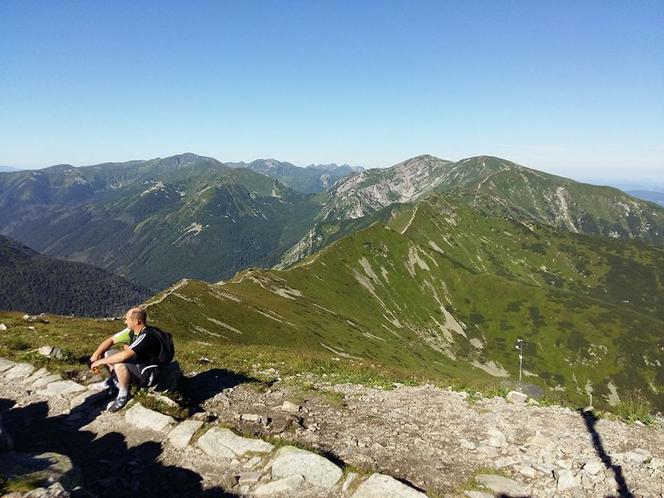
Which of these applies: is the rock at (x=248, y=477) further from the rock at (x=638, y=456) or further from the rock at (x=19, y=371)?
the rock at (x=19, y=371)

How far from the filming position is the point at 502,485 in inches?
448

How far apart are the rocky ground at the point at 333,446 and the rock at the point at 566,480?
0.03 meters

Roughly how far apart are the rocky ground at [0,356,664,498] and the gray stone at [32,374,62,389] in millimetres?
138

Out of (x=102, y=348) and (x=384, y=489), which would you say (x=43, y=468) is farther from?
(x=384, y=489)

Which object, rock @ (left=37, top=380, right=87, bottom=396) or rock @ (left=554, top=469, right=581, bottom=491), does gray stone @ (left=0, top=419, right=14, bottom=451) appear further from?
rock @ (left=554, top=469, right=581, bottom=491)

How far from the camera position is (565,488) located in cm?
1130

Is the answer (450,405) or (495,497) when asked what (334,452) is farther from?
(450,405)

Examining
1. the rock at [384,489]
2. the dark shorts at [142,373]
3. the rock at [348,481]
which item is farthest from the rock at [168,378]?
the rock at [384,489]

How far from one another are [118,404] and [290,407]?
229 inches

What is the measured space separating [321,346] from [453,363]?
86635mm

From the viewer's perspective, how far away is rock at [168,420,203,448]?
12461 mm

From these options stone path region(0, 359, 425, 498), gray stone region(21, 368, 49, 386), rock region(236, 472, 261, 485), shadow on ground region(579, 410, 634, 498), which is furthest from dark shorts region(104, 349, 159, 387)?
shadow on ground region(579, 410, 634, 498)

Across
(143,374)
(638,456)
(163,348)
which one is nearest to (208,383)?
(143,374)

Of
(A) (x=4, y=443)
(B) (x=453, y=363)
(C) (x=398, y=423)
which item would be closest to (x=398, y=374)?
(C) (x=398, y=423)
